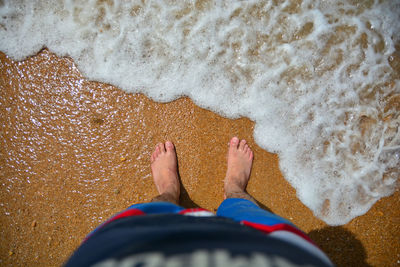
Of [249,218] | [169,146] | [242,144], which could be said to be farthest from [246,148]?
[249,218]

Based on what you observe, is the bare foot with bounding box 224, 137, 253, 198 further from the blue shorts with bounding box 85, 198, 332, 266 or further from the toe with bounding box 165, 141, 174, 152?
the toe with bounding box 165, 141, 174, 152

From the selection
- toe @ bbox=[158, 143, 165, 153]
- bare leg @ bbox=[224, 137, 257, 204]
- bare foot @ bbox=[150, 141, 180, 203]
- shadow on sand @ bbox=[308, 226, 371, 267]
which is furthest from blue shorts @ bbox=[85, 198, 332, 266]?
shadow on sand @ bbox=[308, 226, 371, 267]

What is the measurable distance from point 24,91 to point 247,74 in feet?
4.62

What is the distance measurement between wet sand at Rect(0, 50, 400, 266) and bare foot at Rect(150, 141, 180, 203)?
2.1 inches

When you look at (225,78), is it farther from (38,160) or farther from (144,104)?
(38,160)

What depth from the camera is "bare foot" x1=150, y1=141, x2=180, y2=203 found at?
1534 millimetres

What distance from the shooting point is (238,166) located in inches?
62.6

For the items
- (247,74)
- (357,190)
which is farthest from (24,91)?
(357,190)

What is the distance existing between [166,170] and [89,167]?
1.62 ft

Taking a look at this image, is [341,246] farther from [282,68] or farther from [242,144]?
[282,68]

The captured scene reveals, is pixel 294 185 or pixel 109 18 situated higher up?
pixel 109 18

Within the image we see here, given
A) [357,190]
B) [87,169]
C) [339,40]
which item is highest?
[339,40]

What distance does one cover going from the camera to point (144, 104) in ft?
5.28

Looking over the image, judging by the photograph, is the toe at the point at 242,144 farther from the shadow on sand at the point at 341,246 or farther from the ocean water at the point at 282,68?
the shadow on sand at the point at 341,246
